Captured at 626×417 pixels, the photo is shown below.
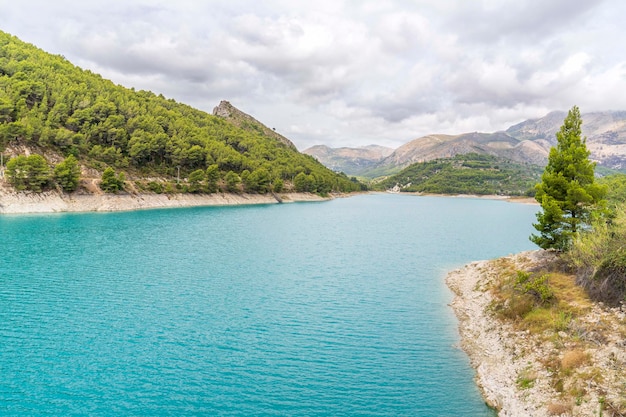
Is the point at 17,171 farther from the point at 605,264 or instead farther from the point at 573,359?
the point at 605,264

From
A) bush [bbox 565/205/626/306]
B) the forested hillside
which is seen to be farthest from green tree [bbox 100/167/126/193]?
bush [bbox 565/205/626/306]

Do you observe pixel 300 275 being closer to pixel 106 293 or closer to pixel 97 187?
pixel 106 293

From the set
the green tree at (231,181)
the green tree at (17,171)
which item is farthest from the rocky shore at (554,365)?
the green tree at (231,181)

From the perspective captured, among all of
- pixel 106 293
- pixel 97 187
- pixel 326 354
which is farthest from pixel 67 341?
pixel 97 187

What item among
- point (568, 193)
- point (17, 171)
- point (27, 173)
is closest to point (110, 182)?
point (27, 173)

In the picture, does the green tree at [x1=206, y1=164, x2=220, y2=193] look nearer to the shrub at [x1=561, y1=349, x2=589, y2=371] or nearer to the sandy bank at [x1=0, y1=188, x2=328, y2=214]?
the sandy bank at [x1=0, y1=188, x2=328, y2=214]

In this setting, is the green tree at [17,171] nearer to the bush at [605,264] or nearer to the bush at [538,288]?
the bush at [538,288]
